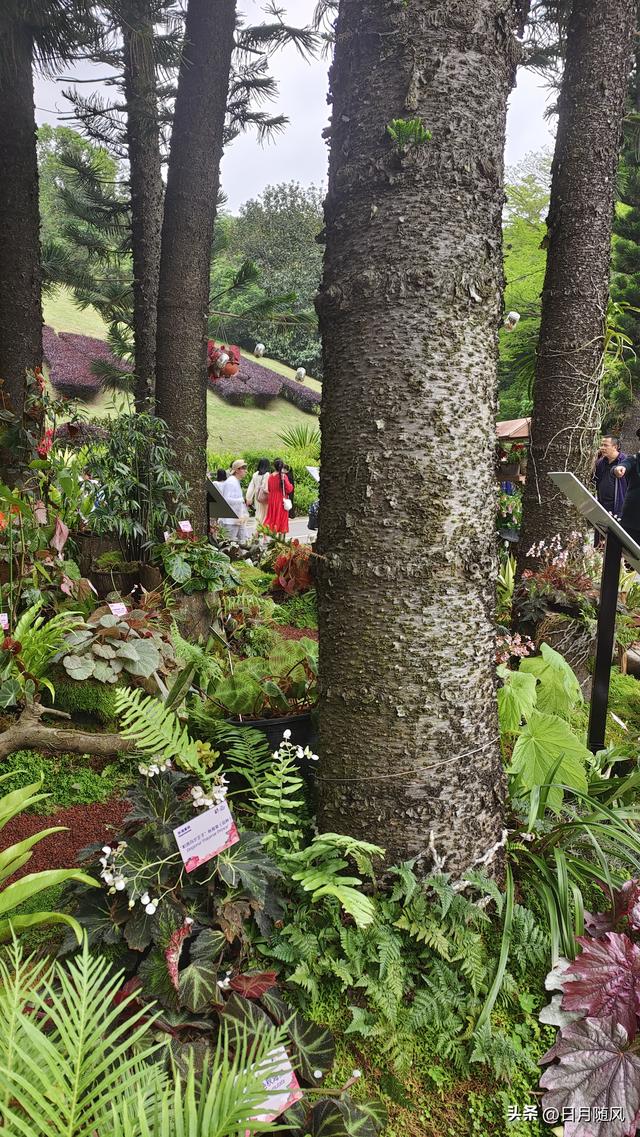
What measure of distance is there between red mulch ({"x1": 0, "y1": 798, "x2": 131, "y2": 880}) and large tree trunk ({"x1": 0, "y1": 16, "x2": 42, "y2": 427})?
3.49 metres

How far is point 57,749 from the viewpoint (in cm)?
303

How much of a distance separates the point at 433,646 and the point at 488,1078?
0.96 m

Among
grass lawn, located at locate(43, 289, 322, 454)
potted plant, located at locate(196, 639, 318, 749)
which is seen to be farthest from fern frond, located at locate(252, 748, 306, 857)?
grass lawn, located at locate(43, 289, 322, 454)

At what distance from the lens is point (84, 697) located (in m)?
3.29

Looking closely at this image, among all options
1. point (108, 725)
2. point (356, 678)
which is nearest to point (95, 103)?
point (108, 725)

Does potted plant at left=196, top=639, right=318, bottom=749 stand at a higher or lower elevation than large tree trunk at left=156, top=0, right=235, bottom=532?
lower

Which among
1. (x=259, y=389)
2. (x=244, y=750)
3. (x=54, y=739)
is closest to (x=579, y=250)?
(x=244, y=750)

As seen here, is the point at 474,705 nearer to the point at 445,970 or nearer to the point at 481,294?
the point at 445,970

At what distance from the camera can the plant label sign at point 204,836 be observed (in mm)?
1502

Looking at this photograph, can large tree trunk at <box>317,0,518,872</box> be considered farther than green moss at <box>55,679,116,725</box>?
No

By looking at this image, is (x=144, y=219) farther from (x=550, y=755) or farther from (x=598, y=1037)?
(x=598, y=1037)

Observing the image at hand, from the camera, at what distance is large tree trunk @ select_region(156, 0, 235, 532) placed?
4.75 meters

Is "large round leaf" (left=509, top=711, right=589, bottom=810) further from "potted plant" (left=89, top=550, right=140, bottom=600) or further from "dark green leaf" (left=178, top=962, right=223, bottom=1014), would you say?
"potted plant" (left=89, top=550, right=140, bottom=600)

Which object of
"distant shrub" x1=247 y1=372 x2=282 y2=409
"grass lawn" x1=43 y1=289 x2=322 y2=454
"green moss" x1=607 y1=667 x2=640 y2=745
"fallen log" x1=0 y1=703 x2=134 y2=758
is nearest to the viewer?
"fallen log" x1=0 y1=703 x2=134 y2=758
